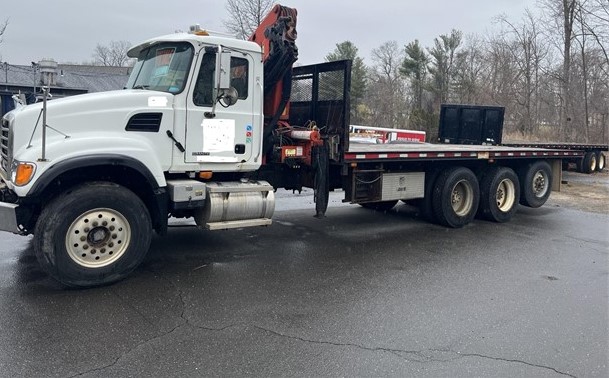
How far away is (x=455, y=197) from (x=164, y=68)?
613 centimetres

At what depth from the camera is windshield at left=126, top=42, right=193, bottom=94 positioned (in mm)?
6250

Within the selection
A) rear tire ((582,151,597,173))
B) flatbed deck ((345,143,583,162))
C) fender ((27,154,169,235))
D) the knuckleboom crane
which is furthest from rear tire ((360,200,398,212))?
rear tire ((582,151,597,173))

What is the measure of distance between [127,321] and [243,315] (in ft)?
3.45

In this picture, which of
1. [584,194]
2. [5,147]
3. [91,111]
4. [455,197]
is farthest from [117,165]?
[584,194]

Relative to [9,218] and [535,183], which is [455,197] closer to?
[535,183]

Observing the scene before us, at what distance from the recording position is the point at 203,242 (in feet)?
25.2

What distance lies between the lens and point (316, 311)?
200 inches

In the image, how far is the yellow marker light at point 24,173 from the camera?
5168 millimetres

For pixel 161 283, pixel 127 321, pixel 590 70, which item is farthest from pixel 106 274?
pixel 590 70

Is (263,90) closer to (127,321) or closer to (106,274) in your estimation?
(106,274)

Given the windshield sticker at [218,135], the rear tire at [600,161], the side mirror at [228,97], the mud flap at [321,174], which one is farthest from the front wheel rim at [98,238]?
the rear tire at [600,161]

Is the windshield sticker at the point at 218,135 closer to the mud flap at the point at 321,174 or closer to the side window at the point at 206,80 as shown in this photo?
the side window at the point at 206,80

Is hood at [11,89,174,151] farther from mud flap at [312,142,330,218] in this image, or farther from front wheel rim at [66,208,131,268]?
mud flap at [312,142,330,218]

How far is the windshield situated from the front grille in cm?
159
